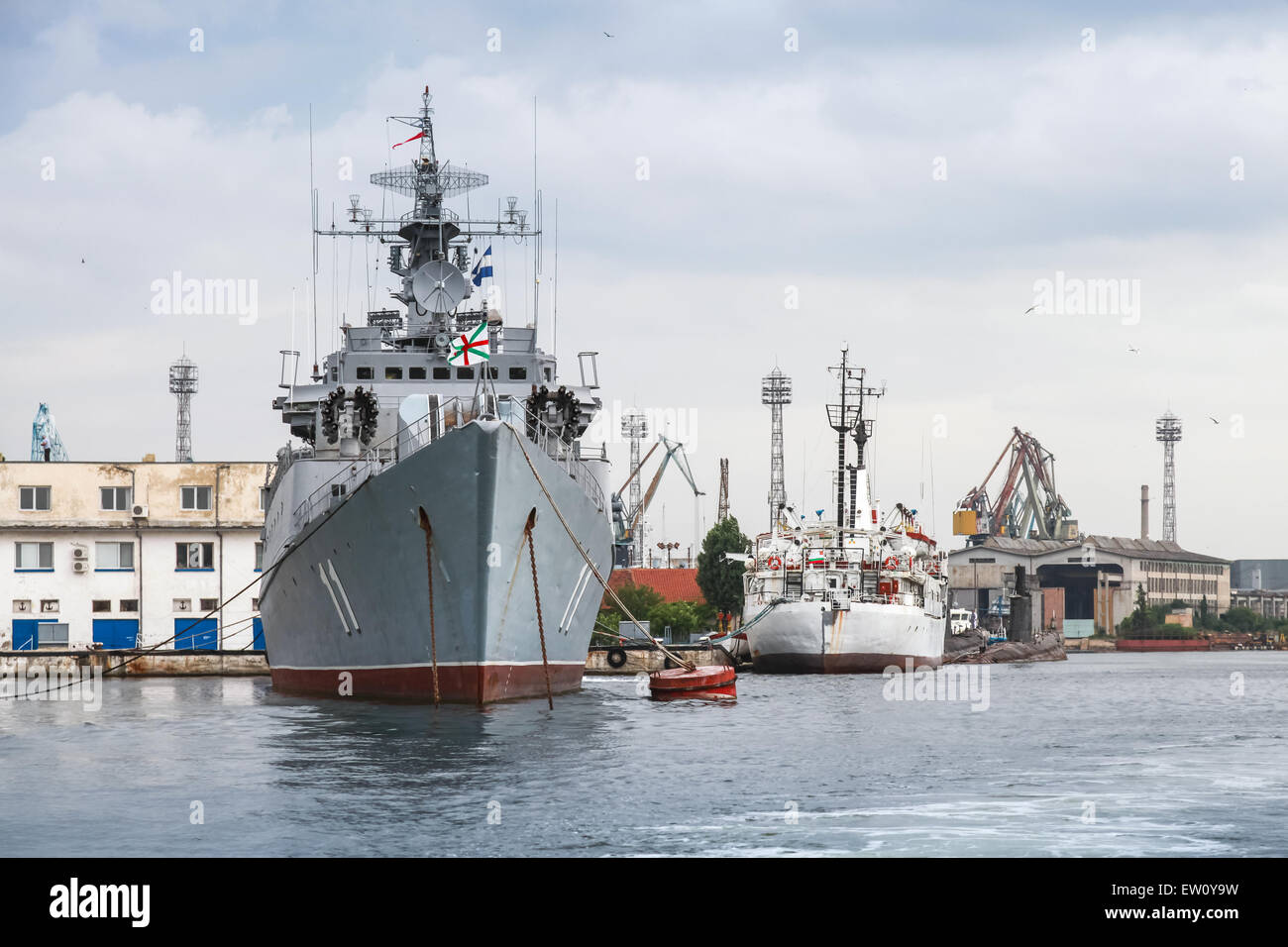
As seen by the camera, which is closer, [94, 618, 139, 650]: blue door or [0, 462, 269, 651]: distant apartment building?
[94, 618, 139, 650]: blue door

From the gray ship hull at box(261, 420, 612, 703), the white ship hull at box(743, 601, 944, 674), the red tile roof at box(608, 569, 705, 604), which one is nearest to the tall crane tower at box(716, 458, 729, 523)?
the red tile roof at box(608, 569, 705, 604)

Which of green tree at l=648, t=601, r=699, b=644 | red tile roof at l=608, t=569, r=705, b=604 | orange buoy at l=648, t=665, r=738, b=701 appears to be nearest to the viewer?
orange buoy at l=648, t=665, r=738, b=701

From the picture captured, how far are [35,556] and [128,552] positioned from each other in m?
4.27

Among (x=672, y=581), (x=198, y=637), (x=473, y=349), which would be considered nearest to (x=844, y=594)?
(x=198, y=637)

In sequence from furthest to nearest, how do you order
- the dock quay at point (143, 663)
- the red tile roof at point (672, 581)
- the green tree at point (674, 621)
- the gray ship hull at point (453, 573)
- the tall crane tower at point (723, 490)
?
the tall crane tower at point (723, 490)
the red tile roof at point (672, 581)
the green tree at point (674, 621)
the dock quay at point (143, 663)
the gray ship hull at point (453, 573)

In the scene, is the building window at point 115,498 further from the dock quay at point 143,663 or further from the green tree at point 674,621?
the green tree at point 674,621

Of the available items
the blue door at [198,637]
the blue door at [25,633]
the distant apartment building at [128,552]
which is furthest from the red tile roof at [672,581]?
the blue door at [25,633]

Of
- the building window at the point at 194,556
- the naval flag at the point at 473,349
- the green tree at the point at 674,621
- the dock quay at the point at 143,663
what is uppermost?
the naval flag at the point at 473,349

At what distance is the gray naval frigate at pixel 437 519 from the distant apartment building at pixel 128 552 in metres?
21.5

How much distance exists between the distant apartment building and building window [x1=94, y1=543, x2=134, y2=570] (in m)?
0.05

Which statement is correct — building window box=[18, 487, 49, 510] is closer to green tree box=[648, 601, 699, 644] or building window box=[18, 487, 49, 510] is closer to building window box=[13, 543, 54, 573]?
building window box=[13, 543, 54, 573]

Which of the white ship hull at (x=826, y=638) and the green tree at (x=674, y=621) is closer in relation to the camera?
the white ship hull at (x=826, y=638)

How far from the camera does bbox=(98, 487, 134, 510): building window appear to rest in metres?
68.7

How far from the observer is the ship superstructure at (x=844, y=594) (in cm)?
7381
